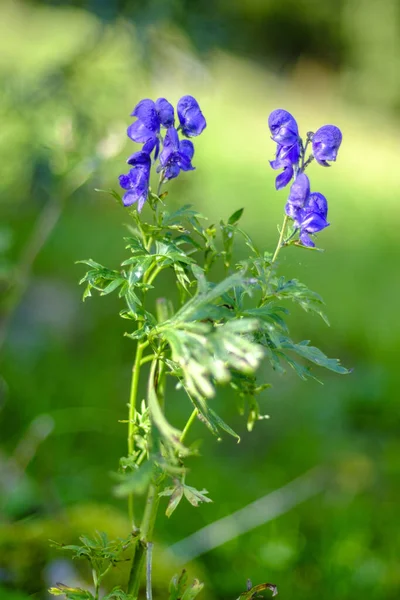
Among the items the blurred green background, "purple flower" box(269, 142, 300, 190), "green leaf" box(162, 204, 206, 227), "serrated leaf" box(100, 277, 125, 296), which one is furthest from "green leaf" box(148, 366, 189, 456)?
the blurred green background

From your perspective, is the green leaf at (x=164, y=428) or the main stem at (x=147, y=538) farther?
the main stem at (x=147, y=538)

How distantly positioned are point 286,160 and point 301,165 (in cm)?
3

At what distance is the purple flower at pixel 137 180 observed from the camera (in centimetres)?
103

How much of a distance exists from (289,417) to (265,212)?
266cm

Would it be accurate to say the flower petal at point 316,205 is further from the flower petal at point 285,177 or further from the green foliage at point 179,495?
the green foliage at point 179,495

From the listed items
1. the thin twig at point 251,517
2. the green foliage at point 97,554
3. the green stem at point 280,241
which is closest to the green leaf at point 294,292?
the green stem at point 280,241

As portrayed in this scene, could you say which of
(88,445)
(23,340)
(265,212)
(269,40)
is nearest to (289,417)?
(88,445)

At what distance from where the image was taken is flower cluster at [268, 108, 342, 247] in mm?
1006

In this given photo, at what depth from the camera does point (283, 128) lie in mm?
1021

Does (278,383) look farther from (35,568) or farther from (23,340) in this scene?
(35,568)

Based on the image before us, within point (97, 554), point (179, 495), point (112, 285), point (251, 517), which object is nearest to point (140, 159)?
point (112, 285)

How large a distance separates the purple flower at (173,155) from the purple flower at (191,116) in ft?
0.10

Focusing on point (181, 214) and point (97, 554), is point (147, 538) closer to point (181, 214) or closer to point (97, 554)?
point (97, 554)

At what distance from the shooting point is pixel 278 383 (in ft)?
10.2
